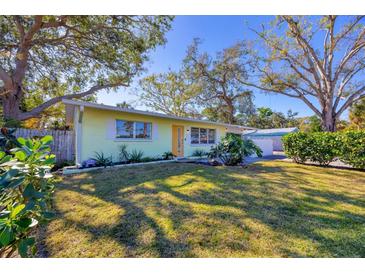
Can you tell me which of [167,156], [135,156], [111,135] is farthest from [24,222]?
[167,156]

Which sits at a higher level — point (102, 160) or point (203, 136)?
point (203, 136)

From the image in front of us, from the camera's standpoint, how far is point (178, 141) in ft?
40.8

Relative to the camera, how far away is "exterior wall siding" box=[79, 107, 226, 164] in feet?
26.8

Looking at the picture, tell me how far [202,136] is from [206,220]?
1084 centimetres

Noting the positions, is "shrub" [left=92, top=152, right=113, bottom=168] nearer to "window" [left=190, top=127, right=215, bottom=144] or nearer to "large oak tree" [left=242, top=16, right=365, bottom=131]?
"window" [left=190, top=127, right=215, bottom=144]

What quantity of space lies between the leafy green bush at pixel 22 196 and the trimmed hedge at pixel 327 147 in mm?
10514

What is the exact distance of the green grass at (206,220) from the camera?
2.39 m

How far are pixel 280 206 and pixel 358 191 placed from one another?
2.82 m

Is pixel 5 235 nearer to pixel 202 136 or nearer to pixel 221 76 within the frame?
pixel 202 136

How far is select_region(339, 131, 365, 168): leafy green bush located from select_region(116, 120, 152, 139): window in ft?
30.3

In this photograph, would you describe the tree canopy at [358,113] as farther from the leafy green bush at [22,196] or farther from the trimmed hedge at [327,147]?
the leafy green bush at [22,196]

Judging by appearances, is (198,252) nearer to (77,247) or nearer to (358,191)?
(77,247)

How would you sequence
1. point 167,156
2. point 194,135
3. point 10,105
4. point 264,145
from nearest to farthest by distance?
point 167,156 → point 10,105 → point 194,135 → point 264,145
